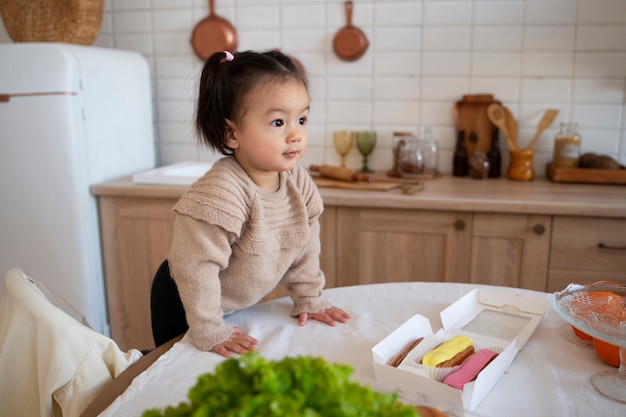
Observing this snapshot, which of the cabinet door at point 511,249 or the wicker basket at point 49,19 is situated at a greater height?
the wicker basket at point 49,19

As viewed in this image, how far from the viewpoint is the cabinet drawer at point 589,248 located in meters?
1.84

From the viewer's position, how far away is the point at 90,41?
91.1 inches

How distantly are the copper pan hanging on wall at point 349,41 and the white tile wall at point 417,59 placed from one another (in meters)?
0.03

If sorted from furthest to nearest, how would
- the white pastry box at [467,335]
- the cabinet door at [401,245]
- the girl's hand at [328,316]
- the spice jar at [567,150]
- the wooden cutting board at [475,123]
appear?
the wooden cutting board at [475,123] < the spice jar at [567,150] < the cabinet door at [401,245] < the girl's hand at [328,316] < the white pastry box at [467,335]

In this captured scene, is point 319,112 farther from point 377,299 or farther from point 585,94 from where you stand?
point 377,299

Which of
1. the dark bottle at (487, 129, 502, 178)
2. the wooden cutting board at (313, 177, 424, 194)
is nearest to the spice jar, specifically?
the dark bottle at (487, 129, 502, 178)

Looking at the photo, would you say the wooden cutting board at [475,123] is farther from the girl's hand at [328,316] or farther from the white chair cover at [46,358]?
the white chair cover at [46,358]

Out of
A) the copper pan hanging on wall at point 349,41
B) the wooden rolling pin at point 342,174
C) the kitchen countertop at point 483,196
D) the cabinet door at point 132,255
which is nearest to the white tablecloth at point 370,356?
the kitchen countertop at point 483,196

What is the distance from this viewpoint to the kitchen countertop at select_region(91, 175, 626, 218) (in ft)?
6.02

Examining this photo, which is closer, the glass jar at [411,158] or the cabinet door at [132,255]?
the cabinet door at [132,255]

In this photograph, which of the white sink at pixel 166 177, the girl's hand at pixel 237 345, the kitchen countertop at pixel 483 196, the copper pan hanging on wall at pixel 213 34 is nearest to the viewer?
the girl's hand at pixel 237 345

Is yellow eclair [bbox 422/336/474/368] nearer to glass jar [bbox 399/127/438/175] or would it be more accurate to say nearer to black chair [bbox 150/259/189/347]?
black chair [bbox 150/259/189/347]

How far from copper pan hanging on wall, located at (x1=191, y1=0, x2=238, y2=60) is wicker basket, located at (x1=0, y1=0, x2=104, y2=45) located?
0.44 meters

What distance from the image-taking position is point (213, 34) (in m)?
2.51
